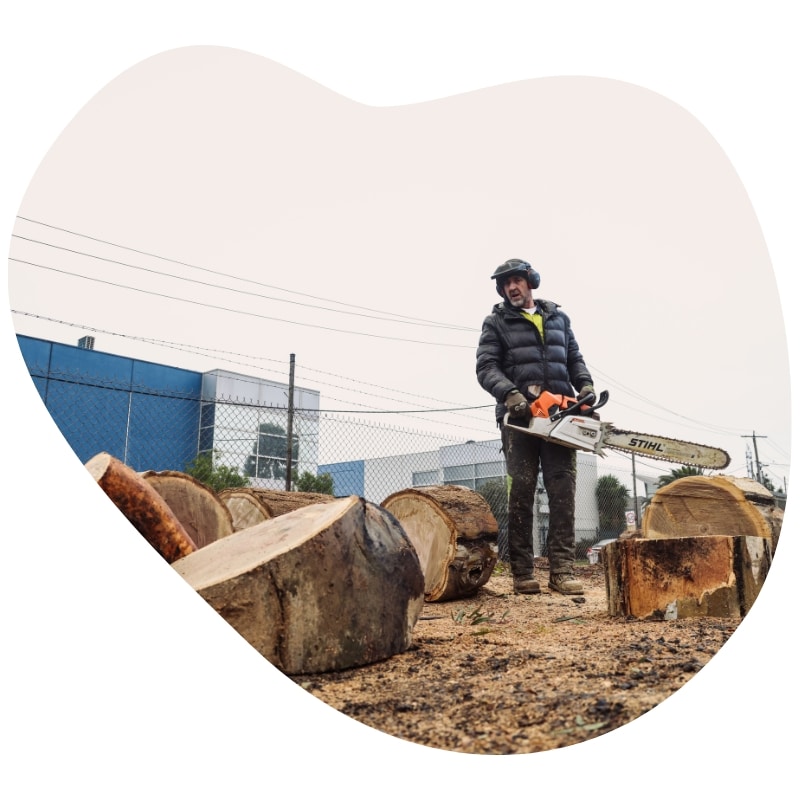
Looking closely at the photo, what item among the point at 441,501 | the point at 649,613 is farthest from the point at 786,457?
the point at 441,501

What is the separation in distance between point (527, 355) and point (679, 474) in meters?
0.64

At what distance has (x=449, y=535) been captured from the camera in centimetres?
321

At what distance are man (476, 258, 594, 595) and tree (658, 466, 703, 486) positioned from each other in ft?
1.14

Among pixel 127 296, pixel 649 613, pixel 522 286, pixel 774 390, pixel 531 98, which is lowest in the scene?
pixel 649 613

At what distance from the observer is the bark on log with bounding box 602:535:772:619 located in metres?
2.02

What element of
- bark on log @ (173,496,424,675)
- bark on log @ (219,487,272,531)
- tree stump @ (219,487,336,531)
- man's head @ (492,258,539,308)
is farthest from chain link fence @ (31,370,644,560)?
man's head @ (492,258,539,308)

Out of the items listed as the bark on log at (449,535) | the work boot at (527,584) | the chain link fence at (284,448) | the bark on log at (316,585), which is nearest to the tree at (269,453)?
the chain link fence at (284,448)

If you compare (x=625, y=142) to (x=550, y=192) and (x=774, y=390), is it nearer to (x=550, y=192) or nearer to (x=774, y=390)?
(x=550, y=192)

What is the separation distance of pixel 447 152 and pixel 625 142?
0.46m

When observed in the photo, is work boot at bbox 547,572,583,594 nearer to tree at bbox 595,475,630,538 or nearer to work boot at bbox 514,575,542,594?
work boot at bbox 514,575,542,594

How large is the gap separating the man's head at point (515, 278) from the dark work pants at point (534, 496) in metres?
0.88

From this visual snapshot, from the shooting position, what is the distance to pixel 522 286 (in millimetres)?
1983

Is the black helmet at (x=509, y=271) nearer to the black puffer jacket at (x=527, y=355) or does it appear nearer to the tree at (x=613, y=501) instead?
the black puffer jacket at (x=527, y=355)

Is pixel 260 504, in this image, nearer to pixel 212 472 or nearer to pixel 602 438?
pixel 212 472
